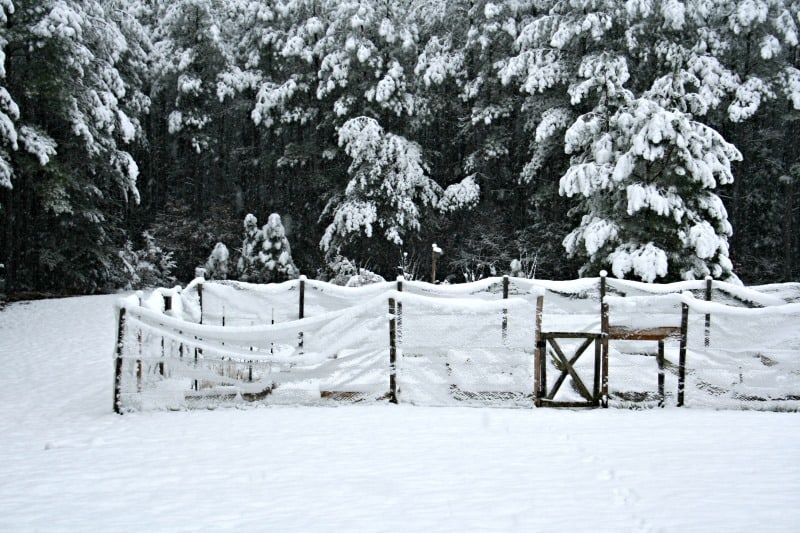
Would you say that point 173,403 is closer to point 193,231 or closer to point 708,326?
point 708,326

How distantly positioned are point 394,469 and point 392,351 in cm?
219

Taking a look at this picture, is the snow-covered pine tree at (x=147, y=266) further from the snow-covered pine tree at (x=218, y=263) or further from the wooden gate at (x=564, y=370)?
the wooden gate at (x=564, y=370)

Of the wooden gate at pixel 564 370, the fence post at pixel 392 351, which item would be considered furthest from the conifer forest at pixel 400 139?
the fence post at pixel 392 351

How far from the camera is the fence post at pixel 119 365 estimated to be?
273 inches

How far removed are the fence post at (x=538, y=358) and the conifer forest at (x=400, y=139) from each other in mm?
7430

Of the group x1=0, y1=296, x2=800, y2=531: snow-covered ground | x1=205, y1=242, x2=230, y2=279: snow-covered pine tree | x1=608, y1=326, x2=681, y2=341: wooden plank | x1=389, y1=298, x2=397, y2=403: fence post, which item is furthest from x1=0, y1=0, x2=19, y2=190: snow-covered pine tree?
x1=608, y1=326, x2=681, y2=341: wooden plank

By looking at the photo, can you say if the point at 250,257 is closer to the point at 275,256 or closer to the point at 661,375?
the point at 275,256

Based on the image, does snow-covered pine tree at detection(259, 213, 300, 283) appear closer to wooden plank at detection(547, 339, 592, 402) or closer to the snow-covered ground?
the snow-covered ground

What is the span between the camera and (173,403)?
7121mm

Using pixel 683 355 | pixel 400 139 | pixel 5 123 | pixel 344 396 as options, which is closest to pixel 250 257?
pixel 400 139

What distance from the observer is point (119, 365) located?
696 centimetres

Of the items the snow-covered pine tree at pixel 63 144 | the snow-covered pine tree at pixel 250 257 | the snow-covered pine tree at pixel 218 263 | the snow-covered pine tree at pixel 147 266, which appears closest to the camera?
the snow-covered pine tree at pixel 63 144

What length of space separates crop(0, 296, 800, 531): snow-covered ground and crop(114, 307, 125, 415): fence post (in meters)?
0.23

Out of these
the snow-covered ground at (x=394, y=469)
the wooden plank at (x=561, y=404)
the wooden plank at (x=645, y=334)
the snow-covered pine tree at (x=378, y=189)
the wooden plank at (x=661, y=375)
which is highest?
the snow-covered pine tree at (x=378, y=189)
